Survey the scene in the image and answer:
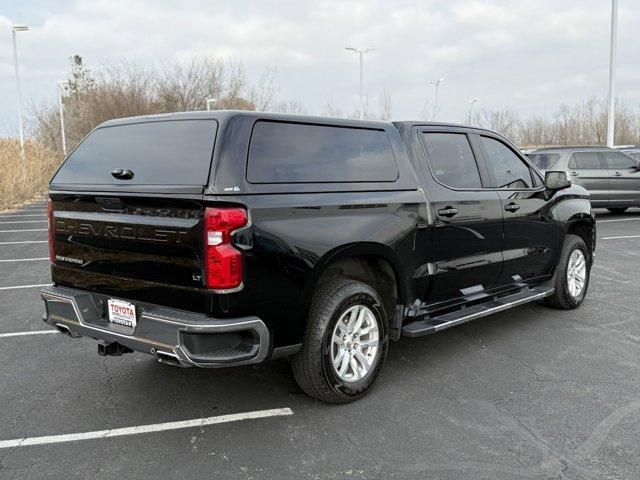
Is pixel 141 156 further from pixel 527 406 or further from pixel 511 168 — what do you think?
pixel 511 168

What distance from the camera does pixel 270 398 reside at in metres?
3.89

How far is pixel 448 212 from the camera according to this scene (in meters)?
4.39

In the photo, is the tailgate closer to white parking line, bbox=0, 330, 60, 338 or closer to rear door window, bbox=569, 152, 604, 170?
white parking line, bbox=0, 330, 60, 338

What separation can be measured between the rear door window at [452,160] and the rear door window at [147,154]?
6.45ft

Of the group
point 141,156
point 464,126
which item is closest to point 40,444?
point 141,156

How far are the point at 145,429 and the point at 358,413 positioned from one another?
4.34ft

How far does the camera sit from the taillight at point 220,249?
9.92 feet

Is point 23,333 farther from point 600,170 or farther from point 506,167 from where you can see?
point 600,170

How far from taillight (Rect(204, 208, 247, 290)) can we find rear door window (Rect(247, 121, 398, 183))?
0.29 meters

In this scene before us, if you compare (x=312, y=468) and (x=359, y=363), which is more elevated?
(x=359, y=363)

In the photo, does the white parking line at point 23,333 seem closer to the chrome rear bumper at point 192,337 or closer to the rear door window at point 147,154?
the rear door window at point 147,154

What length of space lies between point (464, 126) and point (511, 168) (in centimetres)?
72

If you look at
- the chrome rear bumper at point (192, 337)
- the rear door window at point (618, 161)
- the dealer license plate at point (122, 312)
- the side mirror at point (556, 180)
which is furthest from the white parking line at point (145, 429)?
the rear door window at point (618, 161)

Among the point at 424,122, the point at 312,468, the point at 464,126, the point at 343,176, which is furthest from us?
the point at 464,126
